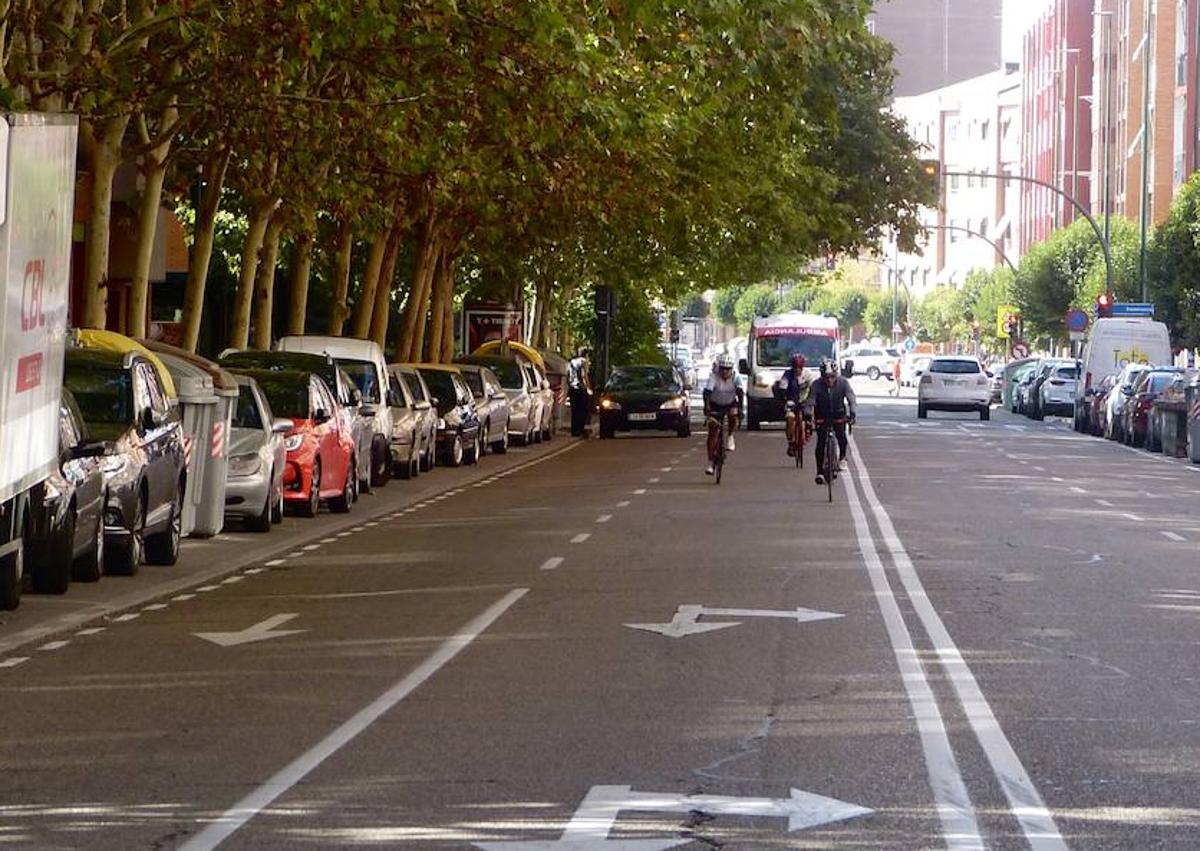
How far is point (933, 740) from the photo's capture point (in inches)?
443

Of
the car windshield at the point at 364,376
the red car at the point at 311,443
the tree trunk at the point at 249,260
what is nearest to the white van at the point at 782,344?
the tree trunk at the point at 249,260

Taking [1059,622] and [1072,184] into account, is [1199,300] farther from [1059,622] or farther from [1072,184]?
[1059,622]

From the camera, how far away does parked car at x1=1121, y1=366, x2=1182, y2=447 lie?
52934 millimetres

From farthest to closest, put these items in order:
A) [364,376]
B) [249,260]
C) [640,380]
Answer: [640,380], [249,260], [364,376]

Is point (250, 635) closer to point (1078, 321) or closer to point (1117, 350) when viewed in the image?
point (1117, 350)

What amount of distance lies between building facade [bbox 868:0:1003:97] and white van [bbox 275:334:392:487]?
489ft

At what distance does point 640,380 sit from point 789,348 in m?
9.02

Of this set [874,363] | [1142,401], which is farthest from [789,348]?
[874,363]

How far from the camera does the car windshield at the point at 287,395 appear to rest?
1110 inches

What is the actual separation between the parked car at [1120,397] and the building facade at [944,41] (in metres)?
127

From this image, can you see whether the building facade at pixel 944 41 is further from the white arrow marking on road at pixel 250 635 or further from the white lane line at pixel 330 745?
the white lane line at pixel 330 745

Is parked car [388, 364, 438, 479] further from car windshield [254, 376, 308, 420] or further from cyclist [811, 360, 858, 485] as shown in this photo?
car windshield [254, 376, 308, 420]

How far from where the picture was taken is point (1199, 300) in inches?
2889

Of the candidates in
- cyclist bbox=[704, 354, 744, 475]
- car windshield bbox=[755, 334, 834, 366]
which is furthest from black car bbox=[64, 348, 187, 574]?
car windshield bbox=[755, 334, 834, 366]
